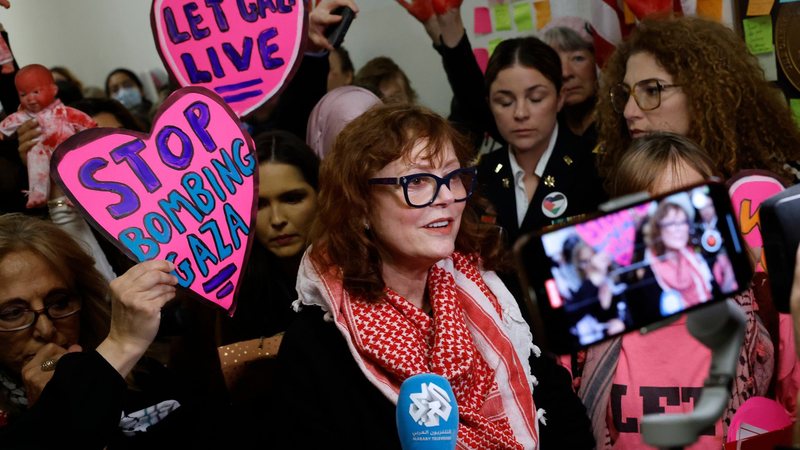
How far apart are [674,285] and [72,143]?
128 centimetres

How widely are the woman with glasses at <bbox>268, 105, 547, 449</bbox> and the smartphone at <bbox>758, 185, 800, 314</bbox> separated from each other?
0.79 metres

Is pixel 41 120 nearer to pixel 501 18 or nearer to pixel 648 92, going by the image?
pixel 648 92

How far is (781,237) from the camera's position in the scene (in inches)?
48.1

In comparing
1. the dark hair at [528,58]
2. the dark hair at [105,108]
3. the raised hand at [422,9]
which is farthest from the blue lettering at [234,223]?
the dark hair at [105,108]

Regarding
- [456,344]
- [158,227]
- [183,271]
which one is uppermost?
[158,227]

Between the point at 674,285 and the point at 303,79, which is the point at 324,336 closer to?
the point at 674,285

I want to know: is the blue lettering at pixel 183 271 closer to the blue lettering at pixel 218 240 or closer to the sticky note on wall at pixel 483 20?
the blue lettering at pixel 218 240

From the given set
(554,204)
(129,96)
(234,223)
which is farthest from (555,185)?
(129,96)

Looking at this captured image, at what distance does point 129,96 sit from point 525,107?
3.52 m

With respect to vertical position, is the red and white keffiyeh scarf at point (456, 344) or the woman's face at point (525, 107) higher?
the woman's face at point (525, 107)

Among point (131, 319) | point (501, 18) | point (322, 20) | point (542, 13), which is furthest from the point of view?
point (501, 18)

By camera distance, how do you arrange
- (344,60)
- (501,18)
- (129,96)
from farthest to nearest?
(129,96), (344,60), (501,18)

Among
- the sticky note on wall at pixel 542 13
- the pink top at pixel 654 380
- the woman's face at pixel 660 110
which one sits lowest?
the pink top at pixel 654 380

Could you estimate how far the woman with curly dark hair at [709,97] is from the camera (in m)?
2.62
